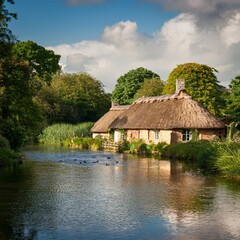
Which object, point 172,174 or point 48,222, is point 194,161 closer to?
point 172,174

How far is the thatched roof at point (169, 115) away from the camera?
42.9 meters

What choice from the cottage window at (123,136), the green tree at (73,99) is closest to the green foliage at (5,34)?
the cottage window at (123,136)

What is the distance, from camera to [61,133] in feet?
203

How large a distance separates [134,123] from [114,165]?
1758 cm

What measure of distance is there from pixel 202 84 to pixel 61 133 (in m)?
20.6

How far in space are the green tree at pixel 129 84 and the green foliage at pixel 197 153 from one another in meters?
44.3

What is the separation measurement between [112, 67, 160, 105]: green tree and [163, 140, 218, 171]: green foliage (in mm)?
44319

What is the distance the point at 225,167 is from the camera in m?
25.0

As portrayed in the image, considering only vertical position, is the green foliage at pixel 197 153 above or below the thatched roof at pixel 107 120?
below

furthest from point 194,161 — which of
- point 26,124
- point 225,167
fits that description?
point 26,124

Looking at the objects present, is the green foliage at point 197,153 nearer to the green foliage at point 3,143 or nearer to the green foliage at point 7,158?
the green foliage at point 7,158

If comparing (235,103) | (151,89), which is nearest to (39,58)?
(151,89)

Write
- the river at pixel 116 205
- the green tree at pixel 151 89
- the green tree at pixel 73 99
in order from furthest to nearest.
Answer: the green tree at pixel 151 89 → the green tree at pixel 73 99 → the river at pixel 116 205

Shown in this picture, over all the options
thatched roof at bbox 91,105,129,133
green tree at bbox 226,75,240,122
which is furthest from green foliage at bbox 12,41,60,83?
green tree at bbox 226,75,240,122
